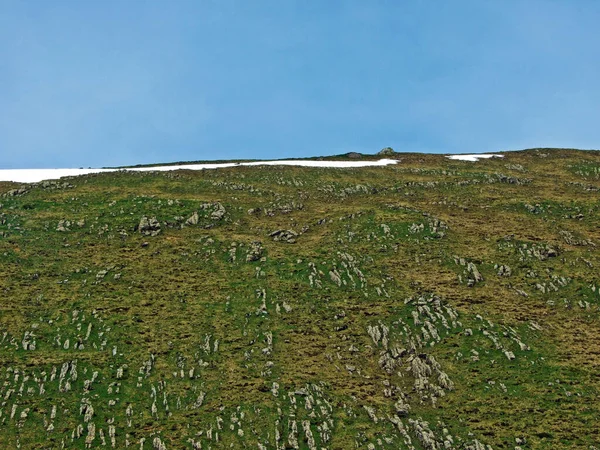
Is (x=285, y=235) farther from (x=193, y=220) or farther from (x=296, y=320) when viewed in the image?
(x=296, y=320)

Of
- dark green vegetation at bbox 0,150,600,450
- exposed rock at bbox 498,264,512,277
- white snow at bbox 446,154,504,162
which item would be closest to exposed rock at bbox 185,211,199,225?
dark green vegetation at bbox 0,150,600,450

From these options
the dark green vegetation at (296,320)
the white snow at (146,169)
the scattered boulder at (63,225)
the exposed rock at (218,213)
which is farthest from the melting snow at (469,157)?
the scattered boulder at (63,225)

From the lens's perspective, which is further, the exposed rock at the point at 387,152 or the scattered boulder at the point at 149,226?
the exposed rock at the point at 387,152

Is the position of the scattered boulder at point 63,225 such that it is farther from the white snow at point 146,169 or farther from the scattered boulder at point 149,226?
the white snow at point 146,169

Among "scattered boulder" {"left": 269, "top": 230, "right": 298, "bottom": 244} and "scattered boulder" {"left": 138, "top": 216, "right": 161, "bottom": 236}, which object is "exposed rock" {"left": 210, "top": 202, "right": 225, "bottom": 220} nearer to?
"scattered boulder" {"left": 138, "top": 216, "right": 161, "bottom": 236}

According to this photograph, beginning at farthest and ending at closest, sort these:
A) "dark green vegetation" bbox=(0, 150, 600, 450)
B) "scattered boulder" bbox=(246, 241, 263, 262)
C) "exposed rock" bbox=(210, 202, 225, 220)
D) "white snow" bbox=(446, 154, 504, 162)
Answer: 1. "white snow" bbox=(446, 154, 504, 162)
2. "exposed rock" bbox=(210, 202, 225, 220)
3. "scattered boulder" bbox=(246, 241, 263, 262)
4. "dark green vegetation" bbox=(0, 150, 600, 450)

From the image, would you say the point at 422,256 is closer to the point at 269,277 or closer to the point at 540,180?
the point at 269,277

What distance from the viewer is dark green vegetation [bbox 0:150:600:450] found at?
108 feet

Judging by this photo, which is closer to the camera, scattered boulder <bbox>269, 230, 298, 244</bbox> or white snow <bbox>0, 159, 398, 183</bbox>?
scattered boulder <bbox>269, 230, 298, 244</bbox>

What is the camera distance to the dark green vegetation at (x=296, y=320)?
3303 cm

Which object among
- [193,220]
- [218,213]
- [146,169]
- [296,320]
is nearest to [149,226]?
[193,220]

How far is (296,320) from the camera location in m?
43.8

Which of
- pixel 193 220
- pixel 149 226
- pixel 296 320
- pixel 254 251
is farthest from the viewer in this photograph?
pixel 193 220

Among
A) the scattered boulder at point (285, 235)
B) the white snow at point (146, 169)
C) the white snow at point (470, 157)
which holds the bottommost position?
the scattered boulder at point (285, 235)
